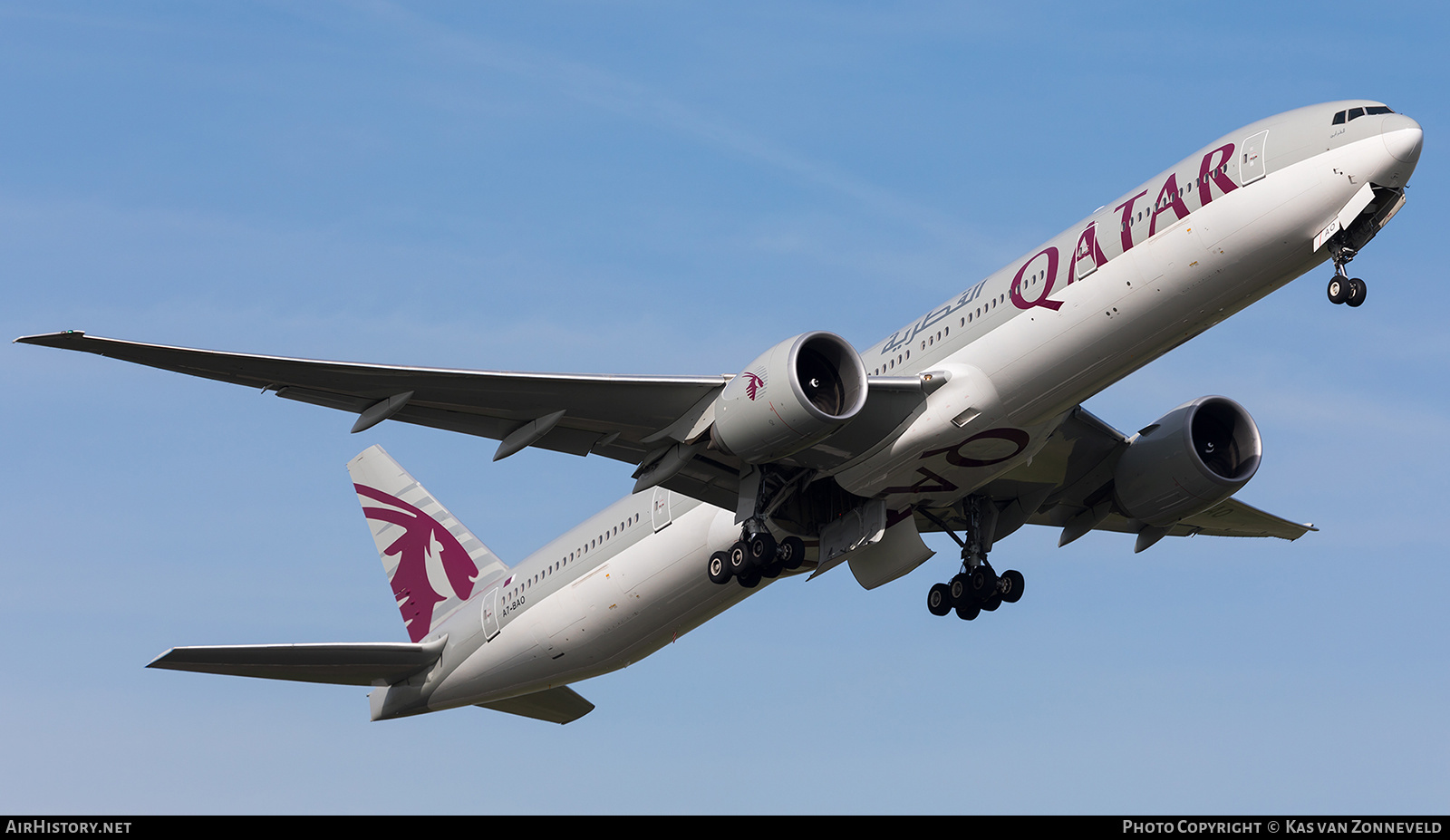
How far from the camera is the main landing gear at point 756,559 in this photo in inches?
972

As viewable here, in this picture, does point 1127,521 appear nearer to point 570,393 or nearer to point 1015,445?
point 1015,445

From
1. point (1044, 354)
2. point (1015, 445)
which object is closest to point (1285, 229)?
point (1044, 354)

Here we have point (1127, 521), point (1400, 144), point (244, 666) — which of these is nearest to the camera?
point (1400, 144)

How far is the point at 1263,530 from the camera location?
31641 millimetres

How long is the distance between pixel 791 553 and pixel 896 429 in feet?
9.94

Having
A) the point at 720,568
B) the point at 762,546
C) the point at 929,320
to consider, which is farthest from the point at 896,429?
the point at 720,568

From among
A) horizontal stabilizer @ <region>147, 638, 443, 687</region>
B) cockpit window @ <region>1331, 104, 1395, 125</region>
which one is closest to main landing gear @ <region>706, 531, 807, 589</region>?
horizontal stabilizer @ <region>147, 638, 443, 687</region>

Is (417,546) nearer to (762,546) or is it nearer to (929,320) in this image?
(762,546)

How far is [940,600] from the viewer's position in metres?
27.9

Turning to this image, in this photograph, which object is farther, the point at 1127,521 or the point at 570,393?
the point at 1127,521

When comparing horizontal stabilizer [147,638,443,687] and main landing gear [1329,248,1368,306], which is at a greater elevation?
main landing gear [1329,248,1368,306]

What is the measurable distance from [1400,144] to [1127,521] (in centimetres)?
1114

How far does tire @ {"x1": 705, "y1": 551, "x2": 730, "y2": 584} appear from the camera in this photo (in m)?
25.2

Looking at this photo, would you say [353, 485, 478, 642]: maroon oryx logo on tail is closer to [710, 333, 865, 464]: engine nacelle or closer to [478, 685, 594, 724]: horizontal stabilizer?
[478, 685, 594, 724]: horizontal stabilizer
